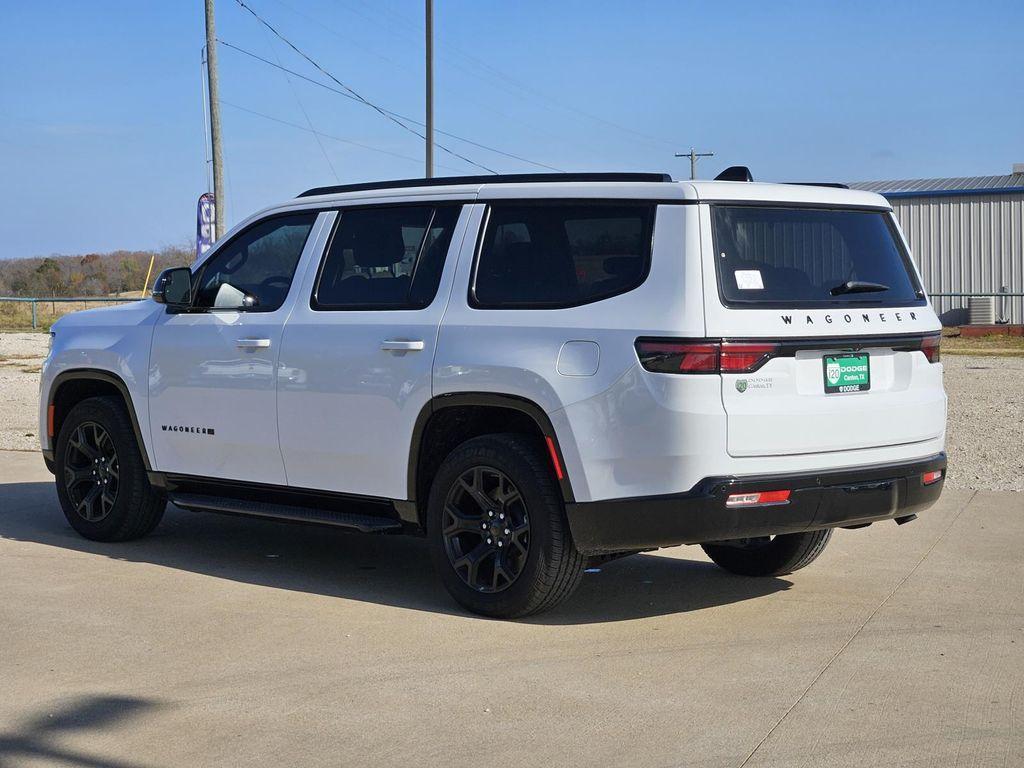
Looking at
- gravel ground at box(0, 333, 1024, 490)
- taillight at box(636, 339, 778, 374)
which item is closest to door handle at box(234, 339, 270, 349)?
taillight at box(636, 339, 778, 374)

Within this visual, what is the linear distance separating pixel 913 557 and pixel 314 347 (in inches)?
138

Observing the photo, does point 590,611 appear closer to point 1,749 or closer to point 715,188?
point 715,188

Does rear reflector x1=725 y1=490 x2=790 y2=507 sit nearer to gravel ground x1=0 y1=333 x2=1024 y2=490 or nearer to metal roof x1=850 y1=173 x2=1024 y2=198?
gravel ground x1=0 y1=333 x2=1024 y2=490

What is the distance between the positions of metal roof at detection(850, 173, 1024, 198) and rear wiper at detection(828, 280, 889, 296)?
35.8m

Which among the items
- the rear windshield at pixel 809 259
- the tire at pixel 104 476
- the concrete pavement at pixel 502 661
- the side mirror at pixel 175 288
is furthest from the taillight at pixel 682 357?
the tire at pixel 104 476

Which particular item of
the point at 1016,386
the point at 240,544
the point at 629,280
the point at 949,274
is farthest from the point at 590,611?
the point at 949,274

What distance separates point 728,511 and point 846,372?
0.82m

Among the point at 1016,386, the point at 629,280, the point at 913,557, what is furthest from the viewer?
the point at 1016,386

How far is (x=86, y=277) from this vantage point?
79.6m

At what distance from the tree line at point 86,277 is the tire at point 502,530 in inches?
2087

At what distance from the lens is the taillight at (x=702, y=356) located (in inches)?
209

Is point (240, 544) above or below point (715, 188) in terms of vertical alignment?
below

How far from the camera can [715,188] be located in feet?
18.3

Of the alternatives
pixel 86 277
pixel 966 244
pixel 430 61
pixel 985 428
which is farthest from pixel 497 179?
pixel 86 277
